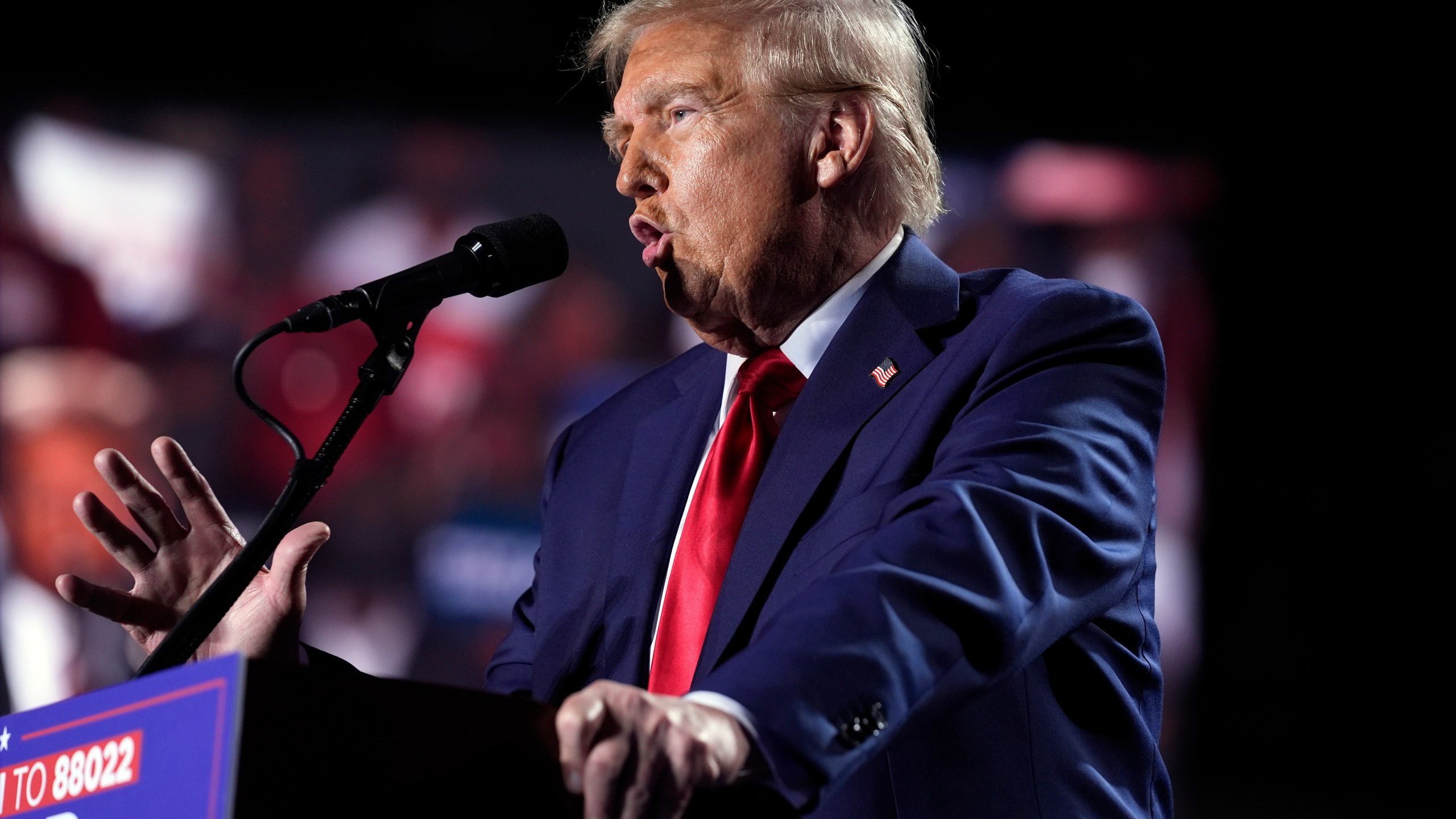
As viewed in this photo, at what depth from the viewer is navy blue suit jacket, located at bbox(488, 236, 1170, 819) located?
1076mm

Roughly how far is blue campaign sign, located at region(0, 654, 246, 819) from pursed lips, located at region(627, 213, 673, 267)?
1064 millimetres

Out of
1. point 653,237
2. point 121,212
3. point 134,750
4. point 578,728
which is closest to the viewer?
point 578,728

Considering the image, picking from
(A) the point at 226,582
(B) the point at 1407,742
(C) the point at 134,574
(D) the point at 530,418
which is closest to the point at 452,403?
(D) the point at 530,418

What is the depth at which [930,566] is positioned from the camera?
116 centimetres

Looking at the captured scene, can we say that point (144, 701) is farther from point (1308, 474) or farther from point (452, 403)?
point (1308, 474)

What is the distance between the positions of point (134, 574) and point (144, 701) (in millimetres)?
771

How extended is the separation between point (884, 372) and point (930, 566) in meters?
0.60

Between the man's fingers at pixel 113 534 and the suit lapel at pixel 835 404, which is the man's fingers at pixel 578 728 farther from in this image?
the man's fingers at pixel 113 534

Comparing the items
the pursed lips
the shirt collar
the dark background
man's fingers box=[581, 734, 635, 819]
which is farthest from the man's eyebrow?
the dark background

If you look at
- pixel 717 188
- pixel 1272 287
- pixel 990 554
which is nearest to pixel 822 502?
pixel 990 554

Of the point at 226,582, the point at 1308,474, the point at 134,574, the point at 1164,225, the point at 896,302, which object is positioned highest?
the point at 1164,225

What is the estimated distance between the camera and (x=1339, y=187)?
15.5 feet

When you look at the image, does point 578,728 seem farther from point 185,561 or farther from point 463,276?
point 185,561

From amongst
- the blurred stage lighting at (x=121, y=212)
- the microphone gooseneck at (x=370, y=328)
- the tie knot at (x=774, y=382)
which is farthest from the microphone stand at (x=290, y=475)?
the blurred stage lighting at (x=121, y=212)
